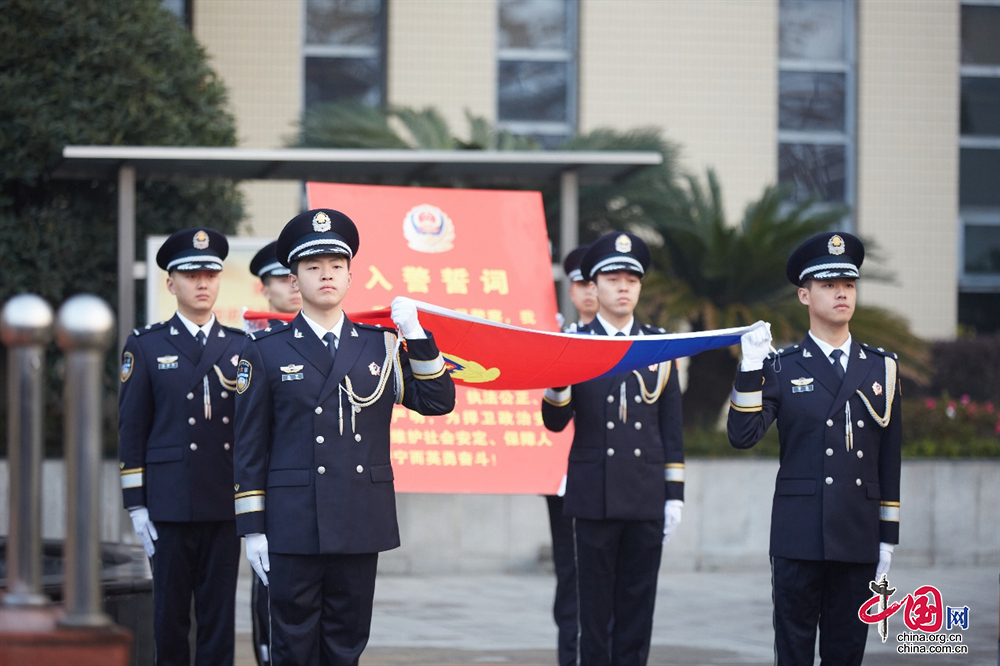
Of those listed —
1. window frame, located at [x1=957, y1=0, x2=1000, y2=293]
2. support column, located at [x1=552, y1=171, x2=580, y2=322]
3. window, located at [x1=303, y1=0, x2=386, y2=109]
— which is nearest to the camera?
support column, located at [x1=552, y1=171, x2=580, y2=322]

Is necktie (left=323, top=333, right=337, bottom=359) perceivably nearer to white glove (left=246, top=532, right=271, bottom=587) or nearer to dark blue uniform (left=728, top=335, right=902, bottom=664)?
white glove (left=246, top=532, right=271, bottom=587)

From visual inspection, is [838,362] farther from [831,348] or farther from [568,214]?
[568,214]

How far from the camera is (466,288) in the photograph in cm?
806

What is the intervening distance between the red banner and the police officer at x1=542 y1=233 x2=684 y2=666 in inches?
62.3

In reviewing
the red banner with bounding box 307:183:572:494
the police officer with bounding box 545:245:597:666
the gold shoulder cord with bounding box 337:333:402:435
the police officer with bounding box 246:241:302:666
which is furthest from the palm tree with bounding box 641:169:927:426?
the gold shoulder cord with bounding box 337:333:402:435

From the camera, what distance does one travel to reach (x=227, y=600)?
19.2 feet

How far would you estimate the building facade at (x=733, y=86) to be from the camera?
13.8m

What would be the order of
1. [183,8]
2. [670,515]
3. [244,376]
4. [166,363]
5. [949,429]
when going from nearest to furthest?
[244,376] → [166,363] → [670,515] → [949,429] → [183,8]

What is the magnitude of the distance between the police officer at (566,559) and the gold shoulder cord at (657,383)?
2.09 feet

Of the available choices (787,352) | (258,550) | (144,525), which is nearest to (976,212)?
(787,352)

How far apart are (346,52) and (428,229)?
6.67 m

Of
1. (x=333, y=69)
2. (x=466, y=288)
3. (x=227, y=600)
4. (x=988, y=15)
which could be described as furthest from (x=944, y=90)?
(x=227, y=600)

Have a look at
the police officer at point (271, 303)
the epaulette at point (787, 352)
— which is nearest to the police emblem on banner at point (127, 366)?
the police officer at point (271, 303)

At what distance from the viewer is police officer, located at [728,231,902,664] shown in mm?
5277
